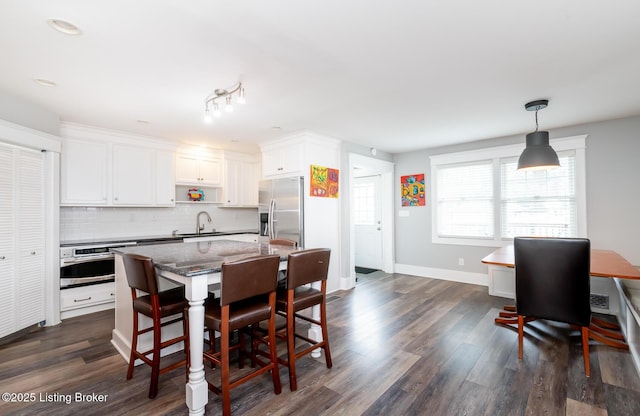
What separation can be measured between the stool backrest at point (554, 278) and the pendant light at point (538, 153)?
1076 millimetres

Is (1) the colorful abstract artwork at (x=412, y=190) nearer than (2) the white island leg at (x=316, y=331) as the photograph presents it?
No

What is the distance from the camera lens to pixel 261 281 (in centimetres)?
186

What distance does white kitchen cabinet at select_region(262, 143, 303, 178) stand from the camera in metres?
4.23

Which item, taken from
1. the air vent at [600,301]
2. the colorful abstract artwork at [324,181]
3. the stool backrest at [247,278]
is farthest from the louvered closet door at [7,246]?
the air vent at [600,301]

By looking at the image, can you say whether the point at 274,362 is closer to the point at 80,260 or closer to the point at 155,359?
the point at 155,359

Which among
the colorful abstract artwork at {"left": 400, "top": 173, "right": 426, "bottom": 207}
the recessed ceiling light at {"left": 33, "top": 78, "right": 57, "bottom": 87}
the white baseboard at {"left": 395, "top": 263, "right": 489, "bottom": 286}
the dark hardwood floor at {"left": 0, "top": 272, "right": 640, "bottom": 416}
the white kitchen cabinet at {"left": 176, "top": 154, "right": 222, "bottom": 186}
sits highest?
the recessed ceiling light at {"left": 33, "top": 78, "right": 57, "bottom": 87}

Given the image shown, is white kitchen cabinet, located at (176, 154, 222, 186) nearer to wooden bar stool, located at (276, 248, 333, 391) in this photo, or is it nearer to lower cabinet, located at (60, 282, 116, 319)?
lower cabinet, located at (60, 282, 116, 319)

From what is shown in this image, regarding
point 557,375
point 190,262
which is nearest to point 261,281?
point 190,262

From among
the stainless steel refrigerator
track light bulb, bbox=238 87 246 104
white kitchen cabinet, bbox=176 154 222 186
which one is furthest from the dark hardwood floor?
white kitchen cabinet, bbox=176 154 222 186

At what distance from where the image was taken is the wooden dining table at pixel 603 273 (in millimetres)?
2346

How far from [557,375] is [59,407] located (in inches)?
138

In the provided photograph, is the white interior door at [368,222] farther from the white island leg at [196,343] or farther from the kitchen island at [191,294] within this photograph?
the white island leg at [196,343]

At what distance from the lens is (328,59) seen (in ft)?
7.25

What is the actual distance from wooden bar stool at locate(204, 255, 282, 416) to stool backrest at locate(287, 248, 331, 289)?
13cm
